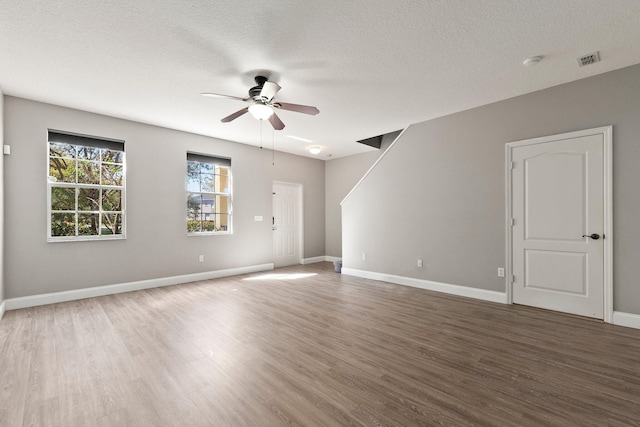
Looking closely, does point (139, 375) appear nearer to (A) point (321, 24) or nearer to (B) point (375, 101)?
(A) point (321, 24)

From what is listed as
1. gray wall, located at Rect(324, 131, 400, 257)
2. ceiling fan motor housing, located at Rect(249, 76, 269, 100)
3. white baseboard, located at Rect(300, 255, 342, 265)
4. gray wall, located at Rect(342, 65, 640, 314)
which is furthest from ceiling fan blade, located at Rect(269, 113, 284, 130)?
white baseboard, located at Rect(300, 255, 342, 265)

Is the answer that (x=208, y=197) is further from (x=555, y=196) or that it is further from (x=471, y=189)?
(x=555, y=196)

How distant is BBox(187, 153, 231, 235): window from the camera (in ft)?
18.7

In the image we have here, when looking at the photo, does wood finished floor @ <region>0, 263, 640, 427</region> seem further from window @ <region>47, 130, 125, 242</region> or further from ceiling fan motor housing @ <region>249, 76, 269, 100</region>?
ceiling fan motor housing @ <region>249, 76, 269, 100</region>

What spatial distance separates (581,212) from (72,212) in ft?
22.9

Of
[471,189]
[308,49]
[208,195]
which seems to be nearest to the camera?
[308,49]

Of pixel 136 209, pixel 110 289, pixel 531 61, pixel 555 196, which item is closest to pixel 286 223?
pixel 136 209

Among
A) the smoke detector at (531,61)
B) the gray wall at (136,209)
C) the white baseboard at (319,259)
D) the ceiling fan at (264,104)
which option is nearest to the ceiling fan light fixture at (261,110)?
the ceiling fan at (264,104)

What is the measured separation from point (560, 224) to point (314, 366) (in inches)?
138

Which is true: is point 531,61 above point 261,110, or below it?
above

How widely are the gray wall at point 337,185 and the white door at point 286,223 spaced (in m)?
0.91

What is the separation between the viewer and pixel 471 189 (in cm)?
439

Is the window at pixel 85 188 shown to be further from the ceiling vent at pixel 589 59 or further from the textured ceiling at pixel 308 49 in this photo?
the ceiling vent at pixel 589 59

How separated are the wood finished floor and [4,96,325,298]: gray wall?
681mm
